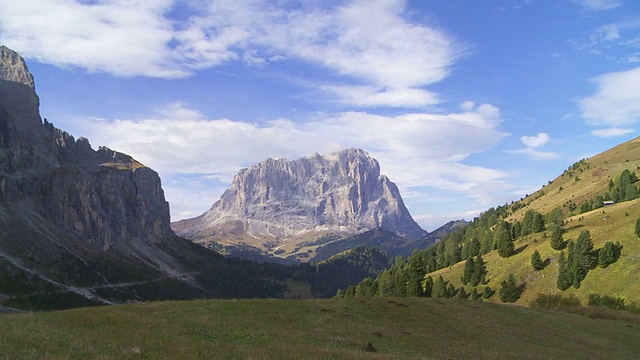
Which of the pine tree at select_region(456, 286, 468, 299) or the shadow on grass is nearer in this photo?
the pine tree at select_region(456, 286, 468, 299)

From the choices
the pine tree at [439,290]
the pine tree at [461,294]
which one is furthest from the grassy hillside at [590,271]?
the pine tree at [439,290]

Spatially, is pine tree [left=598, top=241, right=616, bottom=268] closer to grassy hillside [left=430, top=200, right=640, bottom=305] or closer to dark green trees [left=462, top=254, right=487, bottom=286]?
grassy hillside [left=430, top=200, right=640, bottom=305]

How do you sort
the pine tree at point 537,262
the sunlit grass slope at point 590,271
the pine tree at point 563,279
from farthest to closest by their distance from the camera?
the pine tree at point 537,262, the pine tree at point 563,279, the sunlit grass slope at point 590,271

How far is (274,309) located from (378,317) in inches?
450

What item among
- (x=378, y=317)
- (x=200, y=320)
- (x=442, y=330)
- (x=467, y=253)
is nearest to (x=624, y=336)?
(x=442, y=330)

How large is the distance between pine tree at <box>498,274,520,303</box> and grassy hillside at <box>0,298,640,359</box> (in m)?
47.5

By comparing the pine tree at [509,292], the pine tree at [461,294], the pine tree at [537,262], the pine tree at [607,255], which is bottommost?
the pine tree at [461,294]

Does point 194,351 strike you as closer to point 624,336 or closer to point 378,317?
point 378,317

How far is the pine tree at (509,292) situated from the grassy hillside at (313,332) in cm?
4753

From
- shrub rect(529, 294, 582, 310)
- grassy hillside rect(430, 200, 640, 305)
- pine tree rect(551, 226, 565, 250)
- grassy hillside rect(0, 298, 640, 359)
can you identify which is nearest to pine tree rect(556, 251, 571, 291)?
grassy hillside rect(430, 200, 640, 305)

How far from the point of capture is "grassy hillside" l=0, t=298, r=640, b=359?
→ 70.4 ft

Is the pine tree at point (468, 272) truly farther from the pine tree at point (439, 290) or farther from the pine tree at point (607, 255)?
the pine tree at point (607, 255)

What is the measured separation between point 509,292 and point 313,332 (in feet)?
280

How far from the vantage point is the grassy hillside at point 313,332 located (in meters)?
21.5
